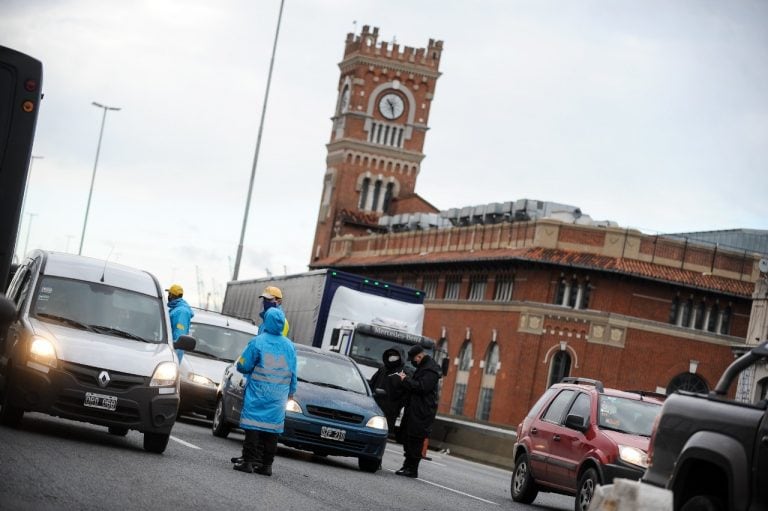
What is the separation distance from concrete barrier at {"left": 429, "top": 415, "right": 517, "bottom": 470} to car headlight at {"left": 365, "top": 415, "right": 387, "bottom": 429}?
12.6 m

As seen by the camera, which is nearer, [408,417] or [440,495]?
[440,495]

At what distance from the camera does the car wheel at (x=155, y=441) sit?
1591 centimetres

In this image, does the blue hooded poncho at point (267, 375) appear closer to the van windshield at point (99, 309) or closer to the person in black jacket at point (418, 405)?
the van windshield at point (99, 309)

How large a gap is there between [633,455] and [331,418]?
4.63 meters

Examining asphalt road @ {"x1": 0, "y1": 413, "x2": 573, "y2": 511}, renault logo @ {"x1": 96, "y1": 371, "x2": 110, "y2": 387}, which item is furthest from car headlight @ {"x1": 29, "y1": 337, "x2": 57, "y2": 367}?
asphalt road @ {"x1": 0, "y1": 413, "x2": 573, "y2": 511}

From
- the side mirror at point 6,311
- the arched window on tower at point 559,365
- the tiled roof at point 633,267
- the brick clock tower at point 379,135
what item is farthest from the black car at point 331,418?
the brick clock tower at point 379,135

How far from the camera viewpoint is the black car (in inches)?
746

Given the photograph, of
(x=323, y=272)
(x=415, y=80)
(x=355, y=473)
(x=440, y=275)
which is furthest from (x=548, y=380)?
(x=355, y=473)

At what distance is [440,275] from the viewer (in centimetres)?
8106

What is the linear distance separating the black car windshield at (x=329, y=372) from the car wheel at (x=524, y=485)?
8.55 feet

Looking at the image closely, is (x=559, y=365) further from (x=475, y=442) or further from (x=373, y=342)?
(x=373, y=342)

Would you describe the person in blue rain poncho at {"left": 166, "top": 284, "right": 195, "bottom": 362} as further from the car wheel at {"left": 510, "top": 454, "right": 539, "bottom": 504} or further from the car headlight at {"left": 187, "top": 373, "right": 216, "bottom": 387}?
the car wheel at {"left": 510, "top": 454, "right": 539, "bottom": 504}

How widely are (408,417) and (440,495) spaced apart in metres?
2.89

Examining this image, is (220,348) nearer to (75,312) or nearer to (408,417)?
(408,417)
